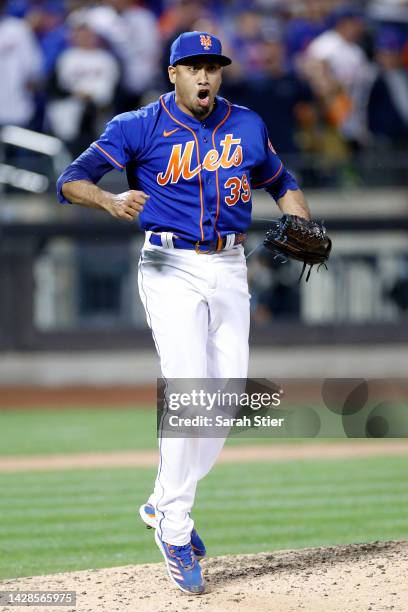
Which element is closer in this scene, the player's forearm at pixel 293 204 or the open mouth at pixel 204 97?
the open mouth at pixel 204 97

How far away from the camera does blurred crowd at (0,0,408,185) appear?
40.4 feet

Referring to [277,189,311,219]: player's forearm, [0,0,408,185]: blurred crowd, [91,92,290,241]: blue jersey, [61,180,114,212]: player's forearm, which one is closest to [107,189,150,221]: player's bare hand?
[61,180,114,212]: player's forearm

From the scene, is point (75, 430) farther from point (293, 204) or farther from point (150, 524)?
point (293, 204)

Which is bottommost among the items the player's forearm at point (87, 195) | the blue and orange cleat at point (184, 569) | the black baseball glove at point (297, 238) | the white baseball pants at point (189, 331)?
the blue and orange cleat at point (184, 569)

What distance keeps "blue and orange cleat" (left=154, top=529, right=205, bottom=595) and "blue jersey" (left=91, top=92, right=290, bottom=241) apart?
1.21 meters

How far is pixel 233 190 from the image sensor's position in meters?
4.57

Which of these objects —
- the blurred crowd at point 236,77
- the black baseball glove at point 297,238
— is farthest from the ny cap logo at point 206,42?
the blurred crowd at point 236,77

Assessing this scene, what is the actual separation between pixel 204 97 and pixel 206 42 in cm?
21

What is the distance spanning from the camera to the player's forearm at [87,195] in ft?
14.4

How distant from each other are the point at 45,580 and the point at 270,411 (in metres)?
1.22

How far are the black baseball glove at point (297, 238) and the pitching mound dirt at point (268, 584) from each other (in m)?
1.24

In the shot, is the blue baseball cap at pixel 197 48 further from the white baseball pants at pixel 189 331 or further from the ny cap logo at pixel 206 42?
the white baseball pants at pixel 189 331

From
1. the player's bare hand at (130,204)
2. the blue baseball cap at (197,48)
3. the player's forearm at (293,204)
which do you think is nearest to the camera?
the player's bare hand at (130,204)

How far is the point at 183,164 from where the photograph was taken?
178 inches
